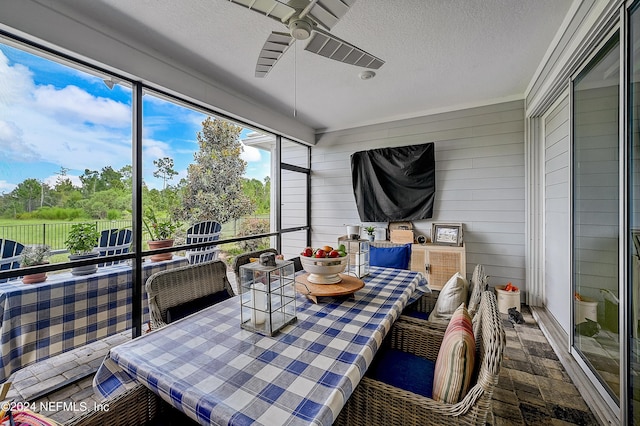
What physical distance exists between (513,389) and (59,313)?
3345 millimetres

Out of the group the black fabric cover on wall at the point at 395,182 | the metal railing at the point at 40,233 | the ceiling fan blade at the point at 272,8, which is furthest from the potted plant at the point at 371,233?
the metal railing at the point at 40,233

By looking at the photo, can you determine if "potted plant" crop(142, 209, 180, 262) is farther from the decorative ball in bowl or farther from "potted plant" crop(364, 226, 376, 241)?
"potted plant" crop(364, 226, 376, 241)

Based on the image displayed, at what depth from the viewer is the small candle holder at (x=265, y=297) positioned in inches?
47.8

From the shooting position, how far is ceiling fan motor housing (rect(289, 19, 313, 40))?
1.39 metres

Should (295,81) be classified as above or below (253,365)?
above

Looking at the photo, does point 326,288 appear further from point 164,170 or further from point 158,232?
point 164,170

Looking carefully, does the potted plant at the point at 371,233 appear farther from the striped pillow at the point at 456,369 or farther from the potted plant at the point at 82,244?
the potted plant at the point at 82,244

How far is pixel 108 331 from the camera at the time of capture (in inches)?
86.5

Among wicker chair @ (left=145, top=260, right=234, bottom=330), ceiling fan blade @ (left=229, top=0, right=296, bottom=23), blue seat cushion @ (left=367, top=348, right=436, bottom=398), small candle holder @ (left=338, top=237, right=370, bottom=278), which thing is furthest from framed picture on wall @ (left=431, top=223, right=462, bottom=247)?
ceiling fan blade @ (left=229, top=0, right=296, bottom=23)

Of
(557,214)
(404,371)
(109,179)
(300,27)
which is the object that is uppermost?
(300,27)

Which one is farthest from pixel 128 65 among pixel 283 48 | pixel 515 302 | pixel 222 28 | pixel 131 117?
pixel 515 302

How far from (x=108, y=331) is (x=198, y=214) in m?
1.48

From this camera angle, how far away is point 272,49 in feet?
5.46

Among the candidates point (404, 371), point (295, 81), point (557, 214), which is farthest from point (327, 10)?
point (557, 214)
